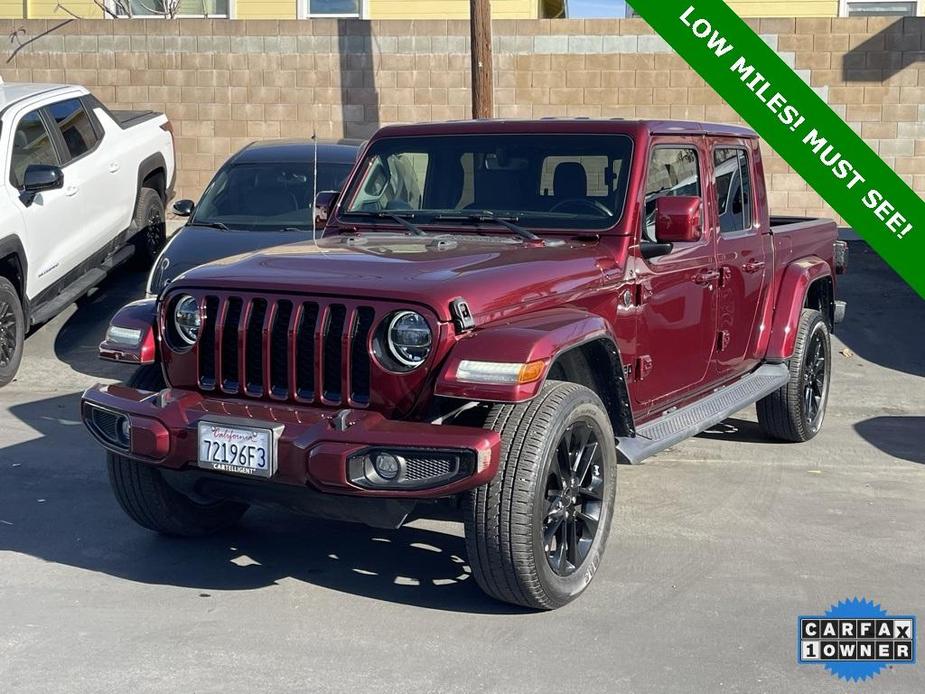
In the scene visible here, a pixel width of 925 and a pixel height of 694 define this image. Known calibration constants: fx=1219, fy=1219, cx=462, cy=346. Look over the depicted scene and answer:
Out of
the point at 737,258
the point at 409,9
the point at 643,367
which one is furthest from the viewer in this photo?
the point at 409,9

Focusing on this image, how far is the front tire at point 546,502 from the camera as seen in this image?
4410 mm

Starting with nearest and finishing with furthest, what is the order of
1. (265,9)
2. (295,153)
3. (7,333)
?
1. (7,333)
2. (295,153)
3. (265,9)

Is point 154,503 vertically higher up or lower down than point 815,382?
higher up

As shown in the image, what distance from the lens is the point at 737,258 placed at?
6.72 m

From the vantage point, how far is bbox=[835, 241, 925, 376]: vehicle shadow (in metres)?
10.4

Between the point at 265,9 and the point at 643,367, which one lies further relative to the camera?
the point at 265,9

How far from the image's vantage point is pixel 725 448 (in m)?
7.61

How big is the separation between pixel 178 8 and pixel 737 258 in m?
13.3

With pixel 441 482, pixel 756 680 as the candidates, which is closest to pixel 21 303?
pixel 441 482

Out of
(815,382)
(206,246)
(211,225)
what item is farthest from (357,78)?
(815,382)

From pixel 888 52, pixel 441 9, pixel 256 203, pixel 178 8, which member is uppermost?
pixel 178 8

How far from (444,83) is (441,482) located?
1125 centimetres

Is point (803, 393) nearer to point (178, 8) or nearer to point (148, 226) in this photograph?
point (148, 226)

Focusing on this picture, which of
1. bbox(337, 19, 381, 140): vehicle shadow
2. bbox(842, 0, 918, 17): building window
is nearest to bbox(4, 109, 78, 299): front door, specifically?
bbox(337, 19, 381, 140): vehicle shadow
